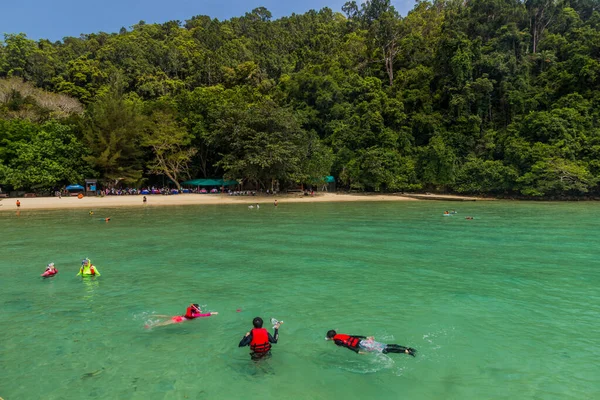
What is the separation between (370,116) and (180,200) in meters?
29.3

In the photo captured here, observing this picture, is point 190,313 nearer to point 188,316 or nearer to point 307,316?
point 188,316

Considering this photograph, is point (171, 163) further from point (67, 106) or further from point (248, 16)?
point (248, 16)

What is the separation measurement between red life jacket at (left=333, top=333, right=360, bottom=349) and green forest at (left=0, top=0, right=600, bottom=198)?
38.1m

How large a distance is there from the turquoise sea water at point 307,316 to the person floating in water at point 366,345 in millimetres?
197

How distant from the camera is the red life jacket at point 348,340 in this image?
7832mm

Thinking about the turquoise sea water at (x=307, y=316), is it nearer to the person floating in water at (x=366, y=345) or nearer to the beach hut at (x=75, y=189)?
the person floating in water at (x=366, y=345)

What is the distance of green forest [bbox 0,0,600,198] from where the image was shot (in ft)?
152

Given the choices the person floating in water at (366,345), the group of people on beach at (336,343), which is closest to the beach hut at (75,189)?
the group of people on beach at (336,343)

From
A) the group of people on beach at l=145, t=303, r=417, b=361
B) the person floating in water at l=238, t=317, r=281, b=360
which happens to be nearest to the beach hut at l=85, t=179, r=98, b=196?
the group of people on beach at l=145, t=303, r=417, b=361

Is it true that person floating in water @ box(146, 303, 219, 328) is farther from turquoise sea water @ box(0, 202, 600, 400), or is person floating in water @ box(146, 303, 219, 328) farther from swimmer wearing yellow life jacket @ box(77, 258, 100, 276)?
swimmer wearing yellow life jacket @ box(77, 258, 100, 276)

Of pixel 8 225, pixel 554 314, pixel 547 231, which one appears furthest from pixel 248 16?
pixel 554 314

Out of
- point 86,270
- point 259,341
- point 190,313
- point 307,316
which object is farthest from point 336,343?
point 86,270

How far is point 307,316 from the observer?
994 centimetres

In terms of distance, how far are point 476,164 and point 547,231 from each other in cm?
2689
